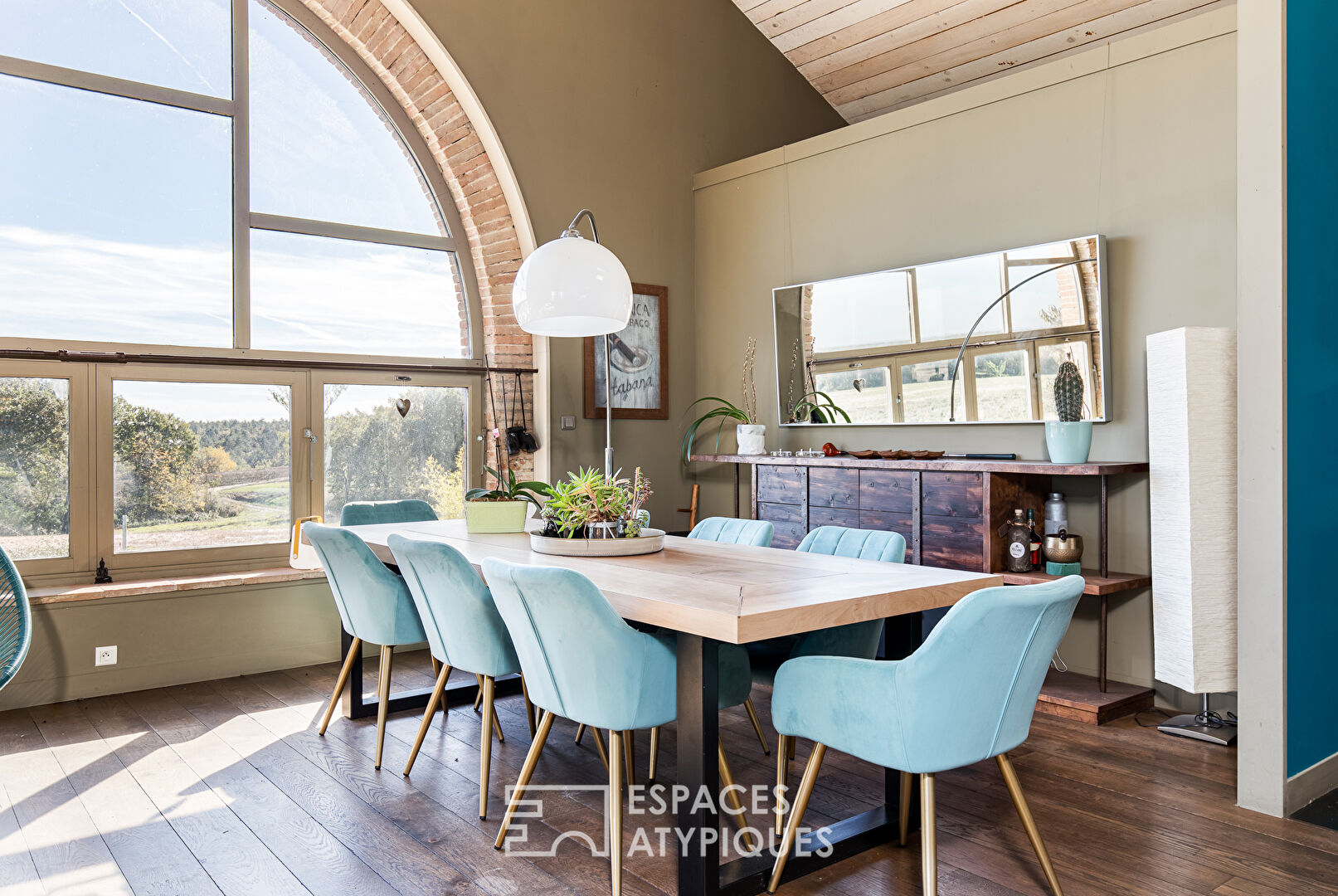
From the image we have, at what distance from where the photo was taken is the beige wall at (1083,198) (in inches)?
148

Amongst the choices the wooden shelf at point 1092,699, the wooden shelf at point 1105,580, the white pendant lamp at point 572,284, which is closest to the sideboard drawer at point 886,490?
the wooden shelf at point 1105,580

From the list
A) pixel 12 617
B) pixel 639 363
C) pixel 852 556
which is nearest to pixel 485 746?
pixel 852 556

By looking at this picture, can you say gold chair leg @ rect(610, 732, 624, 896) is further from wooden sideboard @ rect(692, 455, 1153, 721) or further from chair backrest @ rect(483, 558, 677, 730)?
wooden sideboard @ rect(692, 455, 1153, 721)

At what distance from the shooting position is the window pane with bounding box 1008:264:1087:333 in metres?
4.08

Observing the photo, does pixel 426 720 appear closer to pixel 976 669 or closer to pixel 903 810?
pixel 903 810

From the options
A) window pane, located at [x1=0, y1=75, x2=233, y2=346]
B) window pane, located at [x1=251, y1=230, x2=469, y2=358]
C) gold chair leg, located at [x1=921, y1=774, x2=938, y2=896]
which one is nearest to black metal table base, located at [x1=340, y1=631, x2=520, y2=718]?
window pane, located at [x1=251, y1=230, x2=469, y2=358]

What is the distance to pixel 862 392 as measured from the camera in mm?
5008

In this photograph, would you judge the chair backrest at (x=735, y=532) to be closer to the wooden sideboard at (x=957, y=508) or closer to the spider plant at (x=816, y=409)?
the wooden sideboard at (x=957, y=508)

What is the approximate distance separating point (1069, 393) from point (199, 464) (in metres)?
4.03

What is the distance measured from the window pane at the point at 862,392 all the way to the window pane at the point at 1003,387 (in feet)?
1.74

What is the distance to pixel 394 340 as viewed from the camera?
521 centimetres

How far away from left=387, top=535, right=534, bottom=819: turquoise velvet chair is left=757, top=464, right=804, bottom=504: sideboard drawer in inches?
93.1

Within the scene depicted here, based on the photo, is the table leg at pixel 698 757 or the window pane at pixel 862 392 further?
the window pane at pixel 862 392

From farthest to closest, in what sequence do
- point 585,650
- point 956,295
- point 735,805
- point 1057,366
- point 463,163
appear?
point 463,163 < point 956,295 < point 1057,366 < point 735,805 < point 585,650
